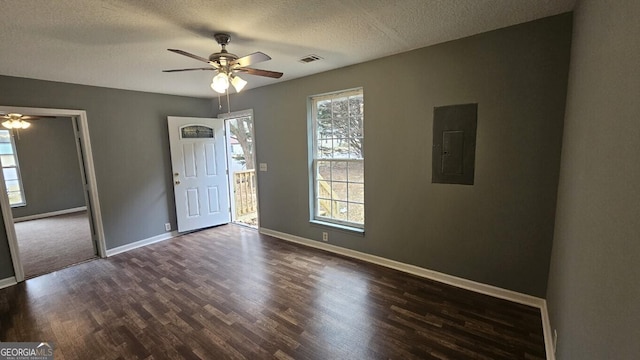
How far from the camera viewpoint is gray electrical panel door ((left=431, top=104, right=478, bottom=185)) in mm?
2471

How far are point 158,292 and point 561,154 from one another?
13.0ft

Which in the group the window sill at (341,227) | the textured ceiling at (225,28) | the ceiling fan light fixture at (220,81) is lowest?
the window sill at (341,227)

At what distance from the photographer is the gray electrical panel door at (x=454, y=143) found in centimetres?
247

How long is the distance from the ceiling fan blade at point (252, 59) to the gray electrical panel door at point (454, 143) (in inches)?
68.5

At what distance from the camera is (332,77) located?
3.35 meters

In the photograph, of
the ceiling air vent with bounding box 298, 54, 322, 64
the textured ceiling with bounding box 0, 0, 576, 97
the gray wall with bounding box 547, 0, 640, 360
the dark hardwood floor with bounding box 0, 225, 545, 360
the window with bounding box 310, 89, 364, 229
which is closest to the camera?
the gray wall with bounding box 547, 0, 640, 360

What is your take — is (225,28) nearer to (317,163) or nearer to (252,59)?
(252,59)

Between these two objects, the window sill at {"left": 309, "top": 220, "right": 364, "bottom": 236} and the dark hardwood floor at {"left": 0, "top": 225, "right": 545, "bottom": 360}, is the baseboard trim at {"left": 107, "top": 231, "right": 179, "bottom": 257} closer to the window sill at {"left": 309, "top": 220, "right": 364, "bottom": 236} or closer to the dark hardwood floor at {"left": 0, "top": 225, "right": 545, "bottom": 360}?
the dark hardwood floor at {"left": 0, "top": 225, "right": 545, "bottom": 360}

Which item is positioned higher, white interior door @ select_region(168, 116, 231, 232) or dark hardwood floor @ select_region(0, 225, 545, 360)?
white interior door @ select_region(168, 116, 231, 232)

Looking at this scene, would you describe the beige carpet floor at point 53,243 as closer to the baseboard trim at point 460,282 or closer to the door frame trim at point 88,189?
the door frame trim at point 88,189

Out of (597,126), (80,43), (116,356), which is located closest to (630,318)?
(597,126)

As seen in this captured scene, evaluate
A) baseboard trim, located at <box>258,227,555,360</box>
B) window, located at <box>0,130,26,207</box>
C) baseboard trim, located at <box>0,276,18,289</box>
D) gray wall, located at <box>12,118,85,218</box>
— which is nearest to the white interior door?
baseboard trim, located at <box>0,276,18,289</box>

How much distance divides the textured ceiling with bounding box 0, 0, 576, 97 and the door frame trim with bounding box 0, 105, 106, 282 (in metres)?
0.46

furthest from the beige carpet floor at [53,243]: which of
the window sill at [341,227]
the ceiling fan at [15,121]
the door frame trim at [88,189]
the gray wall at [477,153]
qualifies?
the gray wall at [477,153]
